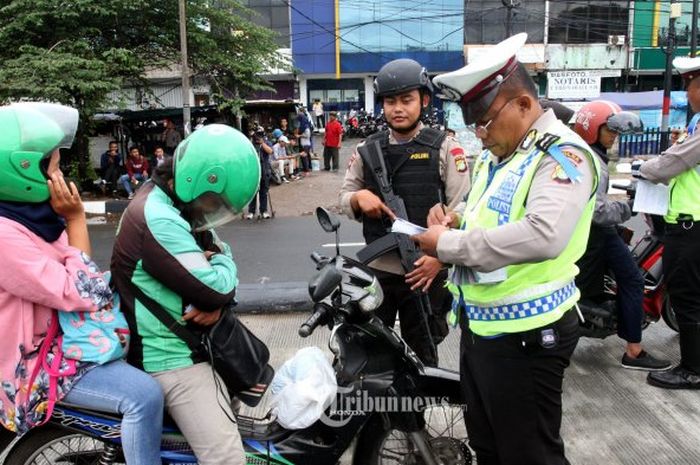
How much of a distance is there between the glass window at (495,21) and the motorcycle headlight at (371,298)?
37186mm

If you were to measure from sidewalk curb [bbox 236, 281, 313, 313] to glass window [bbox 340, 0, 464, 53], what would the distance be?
33.4m

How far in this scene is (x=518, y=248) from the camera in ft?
5.63

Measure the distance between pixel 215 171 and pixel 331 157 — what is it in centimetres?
1709

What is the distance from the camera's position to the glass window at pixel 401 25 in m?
36.0

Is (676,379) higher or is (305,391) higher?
(305,391)

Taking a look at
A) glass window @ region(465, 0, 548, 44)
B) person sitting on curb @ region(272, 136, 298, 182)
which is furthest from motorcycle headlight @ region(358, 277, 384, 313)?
glass window @ region(465, 0, 548, 44)

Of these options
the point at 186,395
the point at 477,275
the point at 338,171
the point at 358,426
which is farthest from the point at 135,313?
the point at 338,171

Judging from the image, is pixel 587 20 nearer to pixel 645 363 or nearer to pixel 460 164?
pixel 645 363

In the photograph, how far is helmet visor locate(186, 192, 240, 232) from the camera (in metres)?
2.08

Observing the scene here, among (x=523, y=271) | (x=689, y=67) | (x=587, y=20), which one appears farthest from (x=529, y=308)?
(x=587, y=20)

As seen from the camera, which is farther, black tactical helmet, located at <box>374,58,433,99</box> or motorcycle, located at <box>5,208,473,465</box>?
black tactical helmet, located at <box>374,58,433,99</box>

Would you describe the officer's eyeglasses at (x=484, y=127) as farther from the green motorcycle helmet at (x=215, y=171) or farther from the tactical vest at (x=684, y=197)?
the tactical vest at (x=684, y=197)

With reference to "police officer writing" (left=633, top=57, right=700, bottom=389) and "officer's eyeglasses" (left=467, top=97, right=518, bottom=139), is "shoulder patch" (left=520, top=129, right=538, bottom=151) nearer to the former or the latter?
"officer's eyeglasses" (left=467, top=97, right=518, bottom=139)

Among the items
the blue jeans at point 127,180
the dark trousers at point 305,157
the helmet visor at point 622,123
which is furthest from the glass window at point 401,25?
the helmet visor at point 622,123
